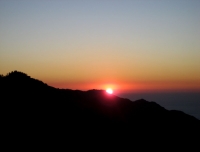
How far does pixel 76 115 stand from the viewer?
94.0 feet

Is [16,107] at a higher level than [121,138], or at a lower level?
higher

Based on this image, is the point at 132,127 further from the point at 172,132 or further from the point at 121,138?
the point at 172,132

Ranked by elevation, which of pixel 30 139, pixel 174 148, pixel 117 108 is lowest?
pixel 174 148

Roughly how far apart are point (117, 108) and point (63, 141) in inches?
640

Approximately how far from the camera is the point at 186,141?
1510 inches

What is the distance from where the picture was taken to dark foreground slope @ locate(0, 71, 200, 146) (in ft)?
78.1

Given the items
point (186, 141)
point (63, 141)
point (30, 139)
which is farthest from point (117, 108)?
point (30, 139)

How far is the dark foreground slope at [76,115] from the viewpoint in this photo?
937 inches

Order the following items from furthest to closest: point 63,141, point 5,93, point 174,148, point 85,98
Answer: point 85,98 < point 174,148 < point 5,93 < point 63,141

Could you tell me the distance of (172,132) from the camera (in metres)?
39.3

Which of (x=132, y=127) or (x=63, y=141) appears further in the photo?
(x=132, y=127)

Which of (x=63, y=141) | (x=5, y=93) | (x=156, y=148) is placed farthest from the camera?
(x=156, y=148)

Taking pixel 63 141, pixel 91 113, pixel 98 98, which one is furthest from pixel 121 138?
pixel 98 98

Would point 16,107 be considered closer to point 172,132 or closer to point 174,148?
point 174,148
